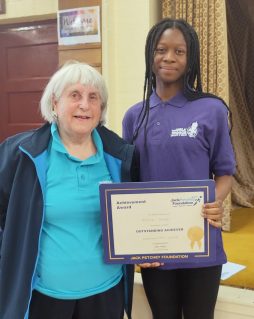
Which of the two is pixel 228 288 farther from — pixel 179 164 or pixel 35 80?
pixel 35 80

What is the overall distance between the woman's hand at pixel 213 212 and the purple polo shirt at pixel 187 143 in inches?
3.7

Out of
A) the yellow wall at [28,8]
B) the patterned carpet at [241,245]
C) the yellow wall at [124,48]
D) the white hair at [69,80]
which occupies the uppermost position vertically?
the yellow wall at [28,8]

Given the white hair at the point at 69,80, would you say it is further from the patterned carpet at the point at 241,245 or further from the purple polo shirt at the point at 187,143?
the patterned carpet at the point at 241,245

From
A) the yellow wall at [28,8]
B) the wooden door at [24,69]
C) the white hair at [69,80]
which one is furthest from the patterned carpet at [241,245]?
the yellow wall at [28,8]

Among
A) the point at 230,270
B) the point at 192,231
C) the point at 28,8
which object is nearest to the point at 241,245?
the point at 230,270

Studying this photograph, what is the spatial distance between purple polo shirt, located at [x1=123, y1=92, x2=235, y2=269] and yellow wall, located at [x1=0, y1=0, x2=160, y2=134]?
1287 millimetres

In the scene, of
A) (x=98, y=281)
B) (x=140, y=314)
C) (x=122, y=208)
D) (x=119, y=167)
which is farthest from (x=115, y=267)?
(x=140, y=314)

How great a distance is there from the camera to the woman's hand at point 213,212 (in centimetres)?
109

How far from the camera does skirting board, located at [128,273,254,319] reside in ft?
5.09

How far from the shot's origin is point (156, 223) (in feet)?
3.73

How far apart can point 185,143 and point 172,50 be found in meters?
0.30

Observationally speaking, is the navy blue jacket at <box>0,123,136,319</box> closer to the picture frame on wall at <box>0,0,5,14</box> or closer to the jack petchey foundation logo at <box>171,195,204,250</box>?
the jack petchey foundation logo at <box>171,195,204,250</box>

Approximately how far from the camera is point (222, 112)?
46.4 inches

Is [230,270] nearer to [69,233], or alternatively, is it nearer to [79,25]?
[69,233]
